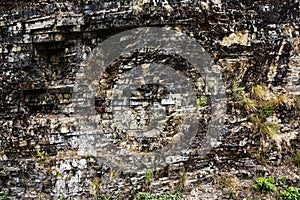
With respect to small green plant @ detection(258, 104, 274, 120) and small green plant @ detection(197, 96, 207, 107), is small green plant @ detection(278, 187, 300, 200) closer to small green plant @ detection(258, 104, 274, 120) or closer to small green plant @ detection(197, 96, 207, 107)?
small green plant @ detection(258, 104, 274, 120)

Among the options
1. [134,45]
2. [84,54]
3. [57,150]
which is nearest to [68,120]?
[57,150]

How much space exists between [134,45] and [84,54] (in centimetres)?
96

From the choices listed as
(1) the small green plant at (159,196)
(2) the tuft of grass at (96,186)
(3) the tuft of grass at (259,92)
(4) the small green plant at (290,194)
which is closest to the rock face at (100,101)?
(2) the tuft of grass at (96,186)

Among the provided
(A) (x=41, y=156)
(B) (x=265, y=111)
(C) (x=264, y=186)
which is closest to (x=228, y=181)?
(C) (x=264, y=186)

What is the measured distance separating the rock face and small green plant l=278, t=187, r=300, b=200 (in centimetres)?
27

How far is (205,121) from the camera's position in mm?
8141

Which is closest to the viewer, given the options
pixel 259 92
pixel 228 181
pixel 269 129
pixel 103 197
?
pixel 103 197

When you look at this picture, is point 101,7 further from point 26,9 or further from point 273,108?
point 273,108

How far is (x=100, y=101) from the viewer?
7695 mm

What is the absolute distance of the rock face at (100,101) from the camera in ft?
24.8

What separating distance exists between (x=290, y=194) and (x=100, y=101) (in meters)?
4.15

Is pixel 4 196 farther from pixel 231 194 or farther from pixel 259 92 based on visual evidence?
pixel 259 92

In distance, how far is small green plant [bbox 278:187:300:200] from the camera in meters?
7.91

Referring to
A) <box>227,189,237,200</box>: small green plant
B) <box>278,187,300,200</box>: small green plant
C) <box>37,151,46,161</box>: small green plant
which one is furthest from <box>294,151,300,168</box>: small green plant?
<box>37,151,46,161</box>: small green plant
